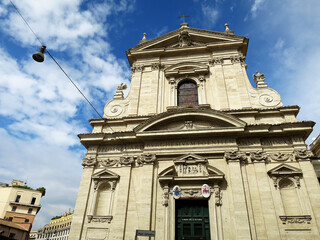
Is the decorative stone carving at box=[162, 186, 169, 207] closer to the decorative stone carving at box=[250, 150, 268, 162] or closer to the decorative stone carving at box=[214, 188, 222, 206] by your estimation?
the decorative stone carving at box=[214, 188, 222, 206]

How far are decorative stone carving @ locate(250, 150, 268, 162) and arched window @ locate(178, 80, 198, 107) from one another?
489cm

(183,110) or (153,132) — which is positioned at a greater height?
(183,110)

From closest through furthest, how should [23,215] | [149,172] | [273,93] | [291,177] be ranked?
[291,177]
[149,172]
[273,93]
[23,215]

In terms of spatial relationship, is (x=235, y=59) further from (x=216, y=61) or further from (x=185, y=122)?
(x=185, y=122)

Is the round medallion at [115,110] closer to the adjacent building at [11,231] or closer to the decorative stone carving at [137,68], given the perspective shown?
the decorative stone carving at [137,68]

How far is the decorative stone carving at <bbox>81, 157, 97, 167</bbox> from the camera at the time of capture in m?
13.4

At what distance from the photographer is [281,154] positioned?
12.0m

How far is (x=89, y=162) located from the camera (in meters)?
13.5

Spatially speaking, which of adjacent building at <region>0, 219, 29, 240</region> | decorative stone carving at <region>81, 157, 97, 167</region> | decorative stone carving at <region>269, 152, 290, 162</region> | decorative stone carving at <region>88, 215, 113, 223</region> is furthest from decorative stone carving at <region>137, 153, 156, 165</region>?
adjacent building at <region>0, 219, 29, 240</region>

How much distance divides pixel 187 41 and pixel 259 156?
1004 cm

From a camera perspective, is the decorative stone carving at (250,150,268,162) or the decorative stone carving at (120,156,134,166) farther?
the decorative stone carving at (120,156,134,166)

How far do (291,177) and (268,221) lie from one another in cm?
254

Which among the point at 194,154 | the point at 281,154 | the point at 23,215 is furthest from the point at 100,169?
the point at 23,215

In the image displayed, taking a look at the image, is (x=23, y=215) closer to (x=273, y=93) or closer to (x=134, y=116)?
(x=134, y=116)
